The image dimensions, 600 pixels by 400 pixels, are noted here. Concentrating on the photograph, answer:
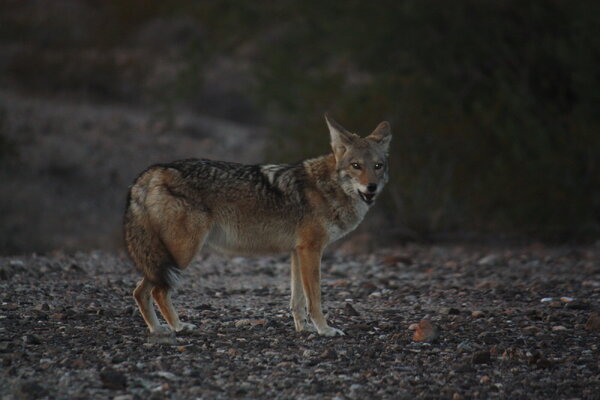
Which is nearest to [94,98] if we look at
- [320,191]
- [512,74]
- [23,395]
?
[512,74]

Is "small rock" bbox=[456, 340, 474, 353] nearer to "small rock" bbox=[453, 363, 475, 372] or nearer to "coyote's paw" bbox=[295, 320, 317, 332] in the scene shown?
"small rock" bbox=[453, 363, 475, 372]

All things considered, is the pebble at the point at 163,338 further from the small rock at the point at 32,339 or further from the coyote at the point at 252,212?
the small rock at the point at 32,339

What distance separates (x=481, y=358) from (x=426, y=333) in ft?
2.24

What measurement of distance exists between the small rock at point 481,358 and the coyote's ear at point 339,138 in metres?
2.13

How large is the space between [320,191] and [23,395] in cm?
307

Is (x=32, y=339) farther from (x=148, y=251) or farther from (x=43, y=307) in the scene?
(x=43, y=307)

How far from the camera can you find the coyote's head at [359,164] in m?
6.46

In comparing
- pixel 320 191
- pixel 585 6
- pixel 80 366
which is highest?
pixel 585 6

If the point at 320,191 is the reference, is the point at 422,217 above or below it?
below

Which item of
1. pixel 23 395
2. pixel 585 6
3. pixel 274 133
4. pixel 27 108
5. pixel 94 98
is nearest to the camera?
pixel 23 395

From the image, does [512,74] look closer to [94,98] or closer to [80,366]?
[80,366]

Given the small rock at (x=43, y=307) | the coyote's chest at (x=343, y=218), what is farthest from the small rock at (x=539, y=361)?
the small rock at (x=43, y=307)

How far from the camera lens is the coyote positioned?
6.07 m

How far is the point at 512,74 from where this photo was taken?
1347 centimetres
